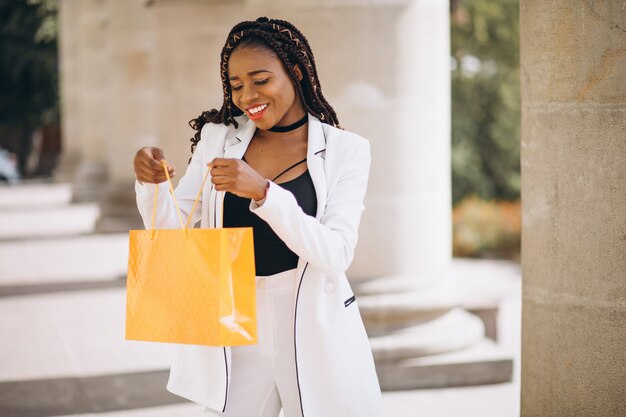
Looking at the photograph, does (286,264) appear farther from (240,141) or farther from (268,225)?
(240,141)

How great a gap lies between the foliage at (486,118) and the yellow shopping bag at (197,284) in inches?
856

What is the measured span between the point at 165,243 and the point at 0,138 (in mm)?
41156

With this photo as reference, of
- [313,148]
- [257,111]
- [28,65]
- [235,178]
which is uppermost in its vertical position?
[28,65]

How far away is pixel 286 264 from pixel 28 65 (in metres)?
33.2

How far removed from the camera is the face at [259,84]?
345 centimetres

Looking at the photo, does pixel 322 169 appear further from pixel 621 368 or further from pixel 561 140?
pixel 621 368

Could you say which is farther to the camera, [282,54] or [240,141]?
[240,141]

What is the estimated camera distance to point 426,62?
23.5ft

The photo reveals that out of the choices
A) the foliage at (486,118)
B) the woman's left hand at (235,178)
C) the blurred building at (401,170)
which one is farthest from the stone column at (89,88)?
the woman's left hand at (235,178)

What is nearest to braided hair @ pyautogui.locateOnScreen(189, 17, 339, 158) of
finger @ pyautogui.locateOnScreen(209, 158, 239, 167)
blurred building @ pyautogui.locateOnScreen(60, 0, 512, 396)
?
finger @ pyautogui.locateOnScreen(209, 158, 239, 167)

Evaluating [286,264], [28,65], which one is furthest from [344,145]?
[28,65]

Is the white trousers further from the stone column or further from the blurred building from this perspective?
the stone column

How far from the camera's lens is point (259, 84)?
3.47 m

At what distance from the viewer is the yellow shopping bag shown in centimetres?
316
